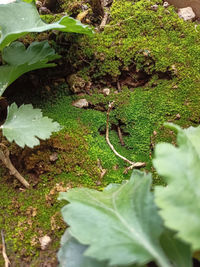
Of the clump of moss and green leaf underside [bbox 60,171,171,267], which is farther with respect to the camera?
the clump of moss

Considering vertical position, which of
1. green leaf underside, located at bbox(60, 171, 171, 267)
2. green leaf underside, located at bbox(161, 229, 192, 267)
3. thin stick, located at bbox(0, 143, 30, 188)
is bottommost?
thin stick, located at bbox(0, 143, 30, 188)

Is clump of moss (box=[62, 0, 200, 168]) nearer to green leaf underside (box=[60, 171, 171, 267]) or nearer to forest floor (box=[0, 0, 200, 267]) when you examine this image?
forest floor (box=[0, 0, 200, 267])

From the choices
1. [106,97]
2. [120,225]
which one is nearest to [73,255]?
[120,225]

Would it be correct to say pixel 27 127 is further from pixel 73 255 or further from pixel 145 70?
pixel 145 70

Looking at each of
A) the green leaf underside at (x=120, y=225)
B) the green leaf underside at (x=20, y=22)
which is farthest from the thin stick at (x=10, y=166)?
the green leaf underside at (x=20, y=22)

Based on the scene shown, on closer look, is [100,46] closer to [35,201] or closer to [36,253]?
[35,201]

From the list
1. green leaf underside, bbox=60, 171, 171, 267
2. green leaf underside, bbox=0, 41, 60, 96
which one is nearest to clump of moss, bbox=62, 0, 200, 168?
green leaf underside, bbox=0, 41, 60, 96

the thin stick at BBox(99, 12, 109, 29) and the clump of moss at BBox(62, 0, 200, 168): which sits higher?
the thin stick at BBox(99, 12, 109, 29)
